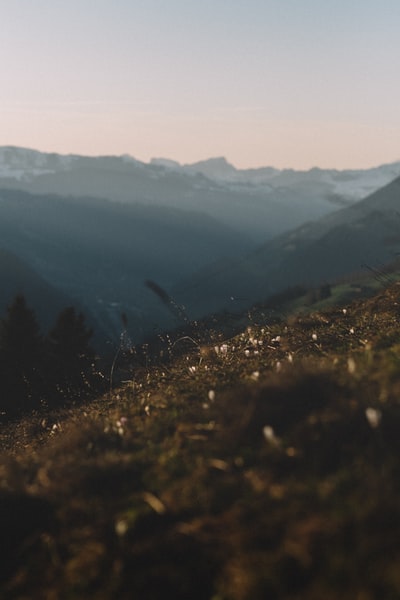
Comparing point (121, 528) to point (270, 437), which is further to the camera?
point (270, 437)

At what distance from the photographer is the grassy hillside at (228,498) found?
5.19 meters

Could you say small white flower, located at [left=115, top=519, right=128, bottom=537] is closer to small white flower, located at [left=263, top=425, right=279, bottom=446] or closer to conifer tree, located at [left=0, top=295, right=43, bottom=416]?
small white flower, located at [left=263, top=425, right=279, bottom=446]

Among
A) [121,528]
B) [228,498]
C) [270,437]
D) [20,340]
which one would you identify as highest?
[270,437]

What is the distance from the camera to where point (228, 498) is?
6.39 meters

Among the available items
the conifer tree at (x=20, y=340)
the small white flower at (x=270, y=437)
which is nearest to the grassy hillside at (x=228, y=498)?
the small white flower at (x=270, y=437)

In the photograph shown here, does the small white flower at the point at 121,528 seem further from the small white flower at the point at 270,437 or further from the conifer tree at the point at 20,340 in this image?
the conifer tree at the point at 20,340

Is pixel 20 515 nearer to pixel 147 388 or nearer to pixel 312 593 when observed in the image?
pixel 312 593

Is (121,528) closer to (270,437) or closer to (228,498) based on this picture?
(228,498)

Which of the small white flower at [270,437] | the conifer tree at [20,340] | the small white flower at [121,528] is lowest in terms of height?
the conifer tree at [20,340]

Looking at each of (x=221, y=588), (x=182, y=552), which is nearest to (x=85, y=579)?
(x=182, y=552)

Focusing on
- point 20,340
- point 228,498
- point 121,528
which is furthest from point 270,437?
point 20,340

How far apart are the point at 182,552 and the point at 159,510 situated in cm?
72

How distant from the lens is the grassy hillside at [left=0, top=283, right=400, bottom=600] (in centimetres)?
519

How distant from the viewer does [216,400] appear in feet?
29.7
